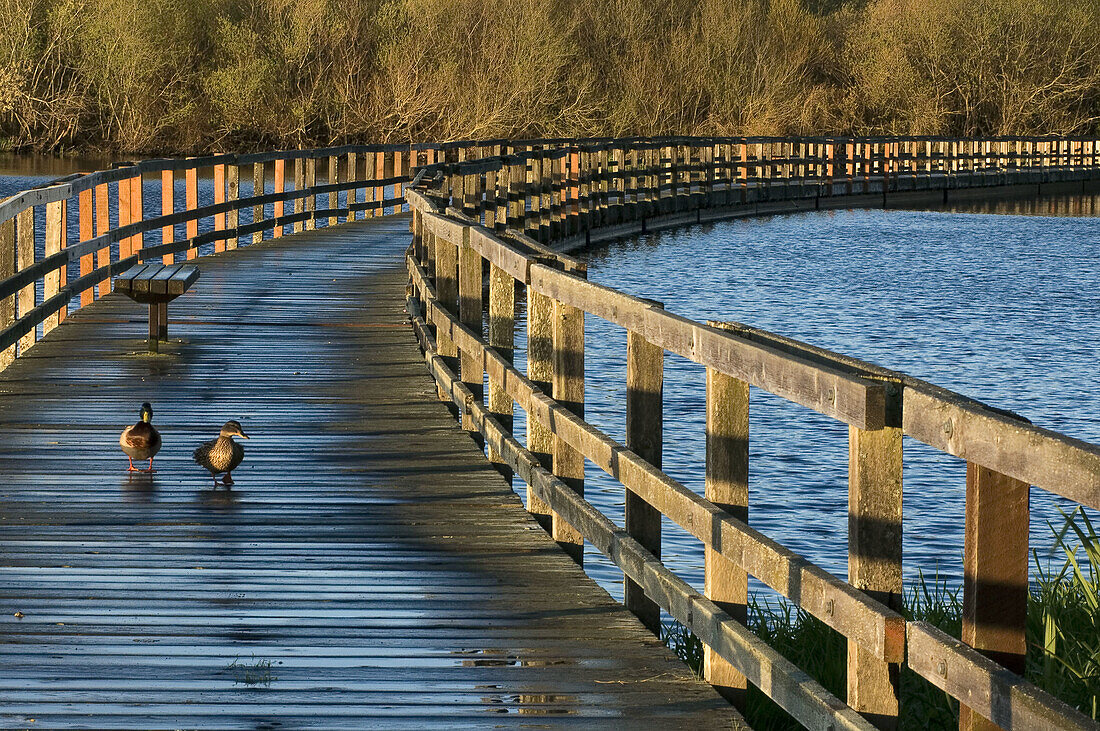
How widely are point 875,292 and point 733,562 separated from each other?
2127cm

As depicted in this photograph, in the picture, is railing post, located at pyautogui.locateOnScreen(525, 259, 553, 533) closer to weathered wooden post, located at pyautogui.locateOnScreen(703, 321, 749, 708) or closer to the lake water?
the lake water

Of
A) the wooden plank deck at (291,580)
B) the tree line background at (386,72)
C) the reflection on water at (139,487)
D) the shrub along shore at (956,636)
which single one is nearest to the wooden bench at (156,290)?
the wooden plank deck at (291,580)

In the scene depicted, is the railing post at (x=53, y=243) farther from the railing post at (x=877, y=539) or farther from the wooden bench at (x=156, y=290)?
the railing post at (x=877, y=539)

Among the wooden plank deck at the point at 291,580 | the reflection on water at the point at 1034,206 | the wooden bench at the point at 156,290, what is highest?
the wooden bench at the point at 156,290

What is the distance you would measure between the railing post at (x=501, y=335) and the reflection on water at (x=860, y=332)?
1366mm

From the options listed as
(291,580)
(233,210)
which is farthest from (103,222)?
(291,580)

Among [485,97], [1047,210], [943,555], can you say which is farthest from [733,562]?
[485,97]

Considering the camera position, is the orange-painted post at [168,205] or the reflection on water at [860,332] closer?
the reflection on water at [860,332]

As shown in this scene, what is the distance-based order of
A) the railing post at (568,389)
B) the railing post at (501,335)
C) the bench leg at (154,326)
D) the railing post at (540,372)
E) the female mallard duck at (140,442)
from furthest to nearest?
the bench leg at (154,326) → the railing post at (501,335) → the female mallard duck at (140,442) → the railing post at (540,372) → the railing post at (568,389)

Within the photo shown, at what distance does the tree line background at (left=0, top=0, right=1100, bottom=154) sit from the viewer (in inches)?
2328

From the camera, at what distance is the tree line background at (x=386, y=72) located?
59.1m

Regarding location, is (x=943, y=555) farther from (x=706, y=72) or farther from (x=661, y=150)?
(x=706, y=72)

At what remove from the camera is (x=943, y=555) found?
1066 centimetres

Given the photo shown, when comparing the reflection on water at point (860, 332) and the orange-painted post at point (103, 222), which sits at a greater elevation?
the orange-painted post at point (103, 222)
